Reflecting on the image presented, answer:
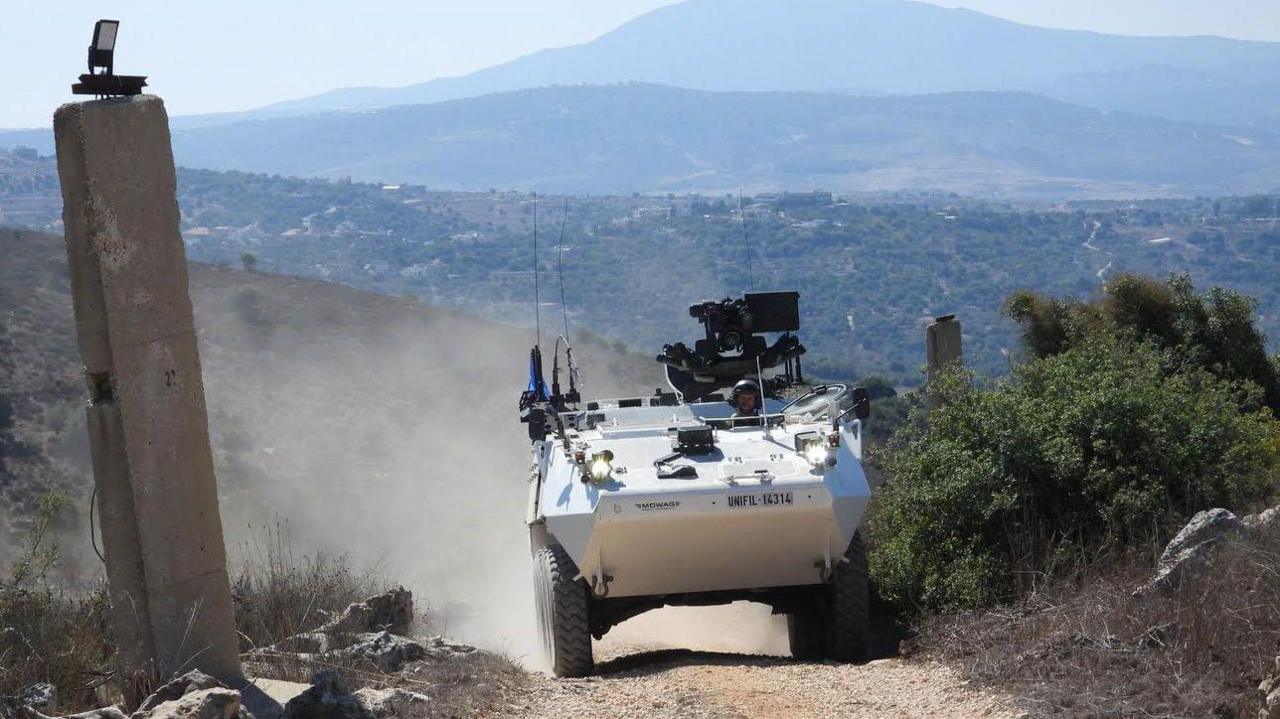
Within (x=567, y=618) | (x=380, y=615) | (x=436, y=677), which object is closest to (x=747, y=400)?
(x=567, y=618)

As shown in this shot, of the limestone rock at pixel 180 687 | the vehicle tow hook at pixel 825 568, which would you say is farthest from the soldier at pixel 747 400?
the limestone rock at pixel 180 687

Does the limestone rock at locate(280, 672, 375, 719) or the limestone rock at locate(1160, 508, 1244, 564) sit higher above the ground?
the limestone rock at locate(1160, 508, 1244, 564)

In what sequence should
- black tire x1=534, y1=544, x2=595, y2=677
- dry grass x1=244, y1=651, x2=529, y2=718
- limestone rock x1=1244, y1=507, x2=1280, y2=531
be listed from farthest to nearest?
black tire x1=534, y1=544, x2=595, y2=677, limestone rock x1=1244, y1=507, x2=1280, y2=531, dry grass x1=244, y1=651, x2=529, y2=718

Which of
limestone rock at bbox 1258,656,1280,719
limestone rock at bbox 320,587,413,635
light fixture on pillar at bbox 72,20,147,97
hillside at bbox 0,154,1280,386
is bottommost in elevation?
hillside at bbox 0,154,1280,386

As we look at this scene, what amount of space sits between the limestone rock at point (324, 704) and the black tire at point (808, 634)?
4519mm

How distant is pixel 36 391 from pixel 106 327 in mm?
26004

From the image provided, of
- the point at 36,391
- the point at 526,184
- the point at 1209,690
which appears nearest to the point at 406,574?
the point at 36,391

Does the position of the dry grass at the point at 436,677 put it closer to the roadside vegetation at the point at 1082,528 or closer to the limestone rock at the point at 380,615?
the limestone rock at the point at 380,615

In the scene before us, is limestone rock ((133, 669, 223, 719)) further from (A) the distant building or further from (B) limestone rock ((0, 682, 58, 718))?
(A) the distant building

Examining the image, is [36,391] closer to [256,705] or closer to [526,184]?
[256,705]

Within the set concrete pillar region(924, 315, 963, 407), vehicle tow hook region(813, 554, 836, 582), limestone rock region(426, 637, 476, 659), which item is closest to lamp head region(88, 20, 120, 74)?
limestone rock region(426, 637, 476, 659)

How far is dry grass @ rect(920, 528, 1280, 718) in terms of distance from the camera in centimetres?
871

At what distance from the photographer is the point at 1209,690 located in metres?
8.64

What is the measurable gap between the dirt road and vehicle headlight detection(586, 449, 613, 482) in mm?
1354
